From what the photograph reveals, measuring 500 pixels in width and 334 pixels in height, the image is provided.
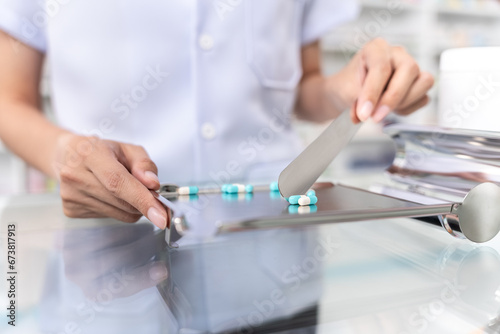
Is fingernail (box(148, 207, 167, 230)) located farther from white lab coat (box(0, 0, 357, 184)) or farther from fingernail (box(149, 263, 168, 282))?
white lab coat (box(0, 0, 357, 184))

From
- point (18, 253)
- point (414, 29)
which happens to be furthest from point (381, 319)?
point (414, 29)

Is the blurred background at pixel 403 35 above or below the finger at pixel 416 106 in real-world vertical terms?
above

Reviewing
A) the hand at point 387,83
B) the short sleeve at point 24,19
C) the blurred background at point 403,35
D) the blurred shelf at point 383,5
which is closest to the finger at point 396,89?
the hand at point 387,83

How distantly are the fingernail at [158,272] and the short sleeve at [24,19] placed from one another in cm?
46

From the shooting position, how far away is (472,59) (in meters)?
0.42

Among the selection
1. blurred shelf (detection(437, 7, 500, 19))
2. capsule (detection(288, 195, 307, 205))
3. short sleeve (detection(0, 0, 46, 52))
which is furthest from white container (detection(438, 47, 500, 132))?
blurred shelf (detection(437, 7, 500, 19))

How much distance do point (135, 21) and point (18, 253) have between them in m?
0.37

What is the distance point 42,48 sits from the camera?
2.14 ft

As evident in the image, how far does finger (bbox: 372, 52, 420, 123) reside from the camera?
475mm

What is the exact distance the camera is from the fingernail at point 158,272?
0.29 metres

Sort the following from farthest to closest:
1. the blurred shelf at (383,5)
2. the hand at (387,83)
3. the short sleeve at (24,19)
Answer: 1. the blurred shelf at (383,5)
2. the short sleeve at (24,19)
3. the hand at (387,83)

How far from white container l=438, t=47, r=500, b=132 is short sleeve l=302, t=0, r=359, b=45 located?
36 cm

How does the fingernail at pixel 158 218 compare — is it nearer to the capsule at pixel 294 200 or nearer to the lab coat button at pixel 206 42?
the capsule at pixel 294 200

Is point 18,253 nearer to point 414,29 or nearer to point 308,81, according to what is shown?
point 308,81
